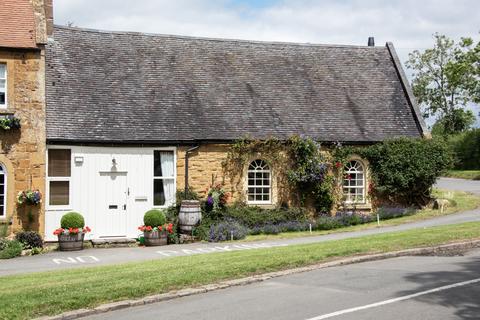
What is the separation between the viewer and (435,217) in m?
22.7

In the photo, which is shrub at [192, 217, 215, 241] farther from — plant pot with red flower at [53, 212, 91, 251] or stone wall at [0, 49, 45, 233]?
stone wall at [0, 49, 45, 233]

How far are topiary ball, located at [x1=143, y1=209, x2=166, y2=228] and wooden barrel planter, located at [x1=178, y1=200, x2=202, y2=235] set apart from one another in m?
0.67

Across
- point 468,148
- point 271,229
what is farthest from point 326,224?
point 468,148

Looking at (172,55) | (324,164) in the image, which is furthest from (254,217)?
(172,55)

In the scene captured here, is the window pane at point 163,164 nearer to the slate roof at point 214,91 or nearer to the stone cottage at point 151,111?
the stone cottage at point 151,111

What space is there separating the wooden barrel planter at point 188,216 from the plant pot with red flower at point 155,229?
471mm

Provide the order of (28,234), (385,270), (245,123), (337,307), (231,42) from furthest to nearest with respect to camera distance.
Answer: (231,42)
(245,123)
(28,234)
(385,270)
(337,307)

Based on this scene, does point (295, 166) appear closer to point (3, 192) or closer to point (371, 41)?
point (3, 192)

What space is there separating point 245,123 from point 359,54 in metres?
8.23

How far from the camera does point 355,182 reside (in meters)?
24.5

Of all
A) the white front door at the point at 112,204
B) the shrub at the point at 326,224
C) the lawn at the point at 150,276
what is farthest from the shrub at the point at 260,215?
the lawn at the point at 150,276

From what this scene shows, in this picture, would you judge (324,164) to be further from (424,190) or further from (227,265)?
(227,265)

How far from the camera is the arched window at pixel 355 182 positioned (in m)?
24.3

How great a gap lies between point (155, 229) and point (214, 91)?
6.80 m
